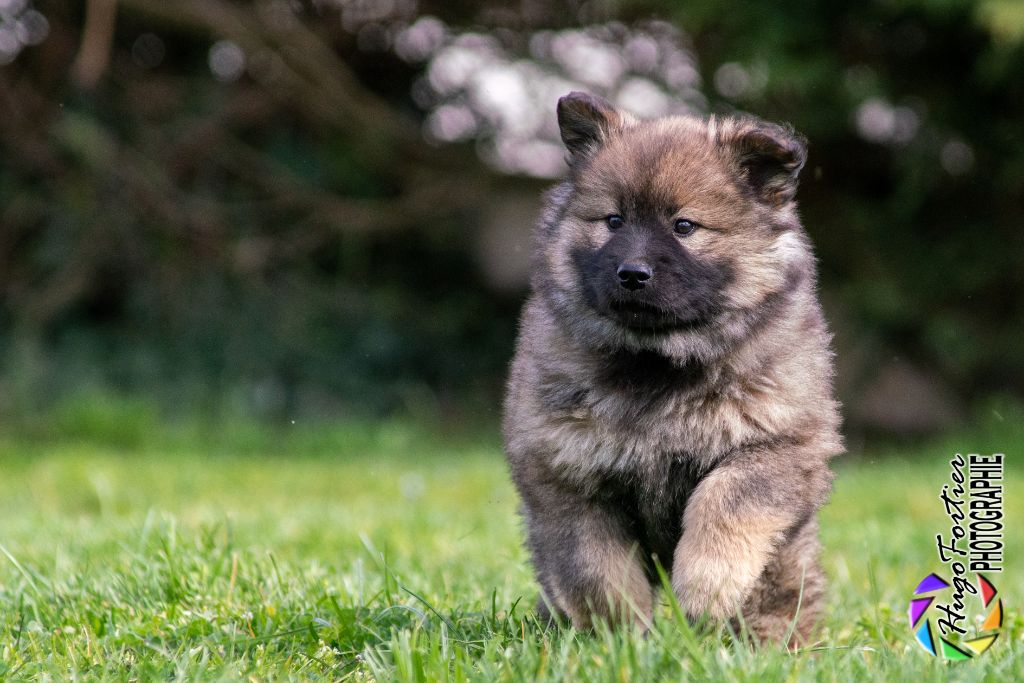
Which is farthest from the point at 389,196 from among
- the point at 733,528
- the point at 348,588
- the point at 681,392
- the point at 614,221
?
the point at 733,528

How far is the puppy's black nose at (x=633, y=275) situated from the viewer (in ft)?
9.78

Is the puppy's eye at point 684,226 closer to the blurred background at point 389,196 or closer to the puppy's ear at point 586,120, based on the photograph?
the puppy's ear at point 586,120

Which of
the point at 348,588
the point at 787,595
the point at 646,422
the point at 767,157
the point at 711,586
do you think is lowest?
the point at 348,588

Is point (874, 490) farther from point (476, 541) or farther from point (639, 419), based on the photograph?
point (639, 419)

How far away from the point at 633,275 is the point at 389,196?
796 cm

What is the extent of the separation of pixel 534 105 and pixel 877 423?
378 centimetres

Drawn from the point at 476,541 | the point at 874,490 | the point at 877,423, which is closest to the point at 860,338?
the point at 877,423

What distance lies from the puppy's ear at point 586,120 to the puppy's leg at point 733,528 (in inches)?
39.4

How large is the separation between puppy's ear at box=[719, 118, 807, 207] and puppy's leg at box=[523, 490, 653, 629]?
37.4 inches

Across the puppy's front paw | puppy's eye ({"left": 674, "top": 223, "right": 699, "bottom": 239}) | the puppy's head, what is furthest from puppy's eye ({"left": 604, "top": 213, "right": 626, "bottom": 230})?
the puppy's front paw

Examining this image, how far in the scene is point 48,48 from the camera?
401 inches

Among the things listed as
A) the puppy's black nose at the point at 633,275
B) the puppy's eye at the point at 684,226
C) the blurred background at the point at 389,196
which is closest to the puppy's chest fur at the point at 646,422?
the puppy's black nose at the point at 633,275

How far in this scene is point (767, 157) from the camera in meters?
3.21

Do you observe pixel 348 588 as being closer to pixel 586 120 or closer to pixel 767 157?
pixel 586 120
